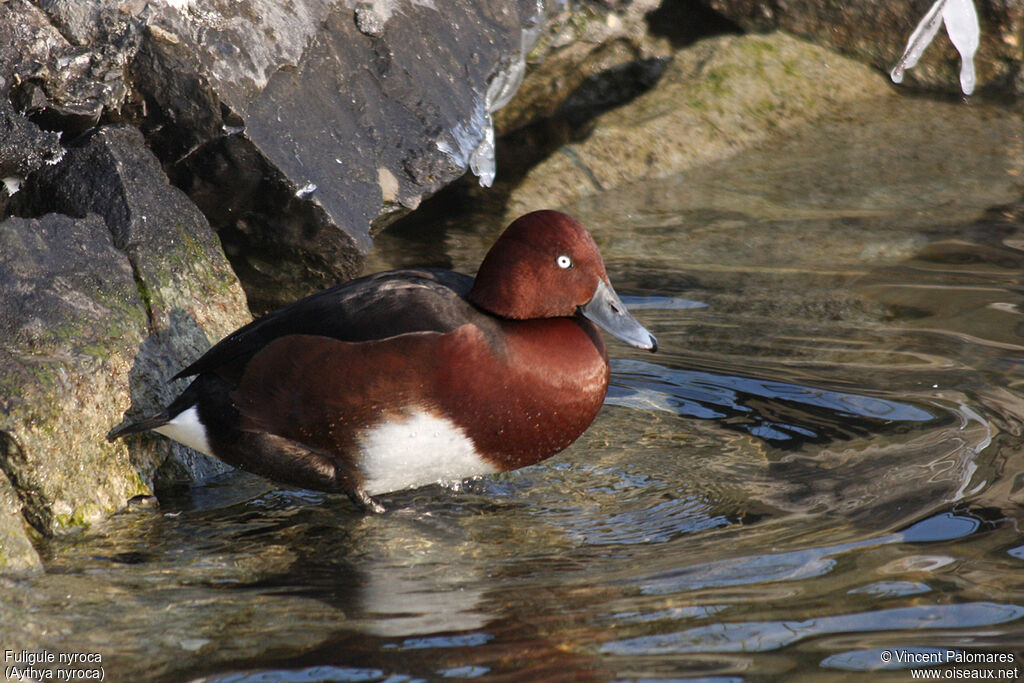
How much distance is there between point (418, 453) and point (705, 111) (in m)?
4.68

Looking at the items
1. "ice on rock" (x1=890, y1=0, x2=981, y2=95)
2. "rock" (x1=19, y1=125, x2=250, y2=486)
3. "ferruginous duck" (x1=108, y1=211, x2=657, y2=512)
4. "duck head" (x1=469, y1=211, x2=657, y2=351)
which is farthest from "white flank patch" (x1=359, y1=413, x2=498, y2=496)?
→ "ice on rock" (x1=890, y1=0, x2=981, y2=95)

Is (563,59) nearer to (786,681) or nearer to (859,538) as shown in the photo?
(859,538)

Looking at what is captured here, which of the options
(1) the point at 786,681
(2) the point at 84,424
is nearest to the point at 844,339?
(1) the point at 786,681

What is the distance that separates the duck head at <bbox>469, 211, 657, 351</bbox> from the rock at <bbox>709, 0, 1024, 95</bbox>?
508cm

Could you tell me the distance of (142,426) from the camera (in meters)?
3.75

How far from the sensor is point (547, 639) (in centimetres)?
295

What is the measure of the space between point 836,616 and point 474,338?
1274 millimetres

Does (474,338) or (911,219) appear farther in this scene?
(911,219)

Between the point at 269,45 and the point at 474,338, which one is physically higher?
the point at 269,45

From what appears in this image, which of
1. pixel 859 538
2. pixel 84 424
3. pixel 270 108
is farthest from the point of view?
pixel 270 108

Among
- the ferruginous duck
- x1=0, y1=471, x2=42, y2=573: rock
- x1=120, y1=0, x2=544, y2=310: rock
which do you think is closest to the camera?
x1=0, y1=471, x2=42, y2=573: rock

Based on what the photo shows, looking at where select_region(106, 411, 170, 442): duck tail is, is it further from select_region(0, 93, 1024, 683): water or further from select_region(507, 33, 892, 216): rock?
select_region(507, 33, 892, 216): rock

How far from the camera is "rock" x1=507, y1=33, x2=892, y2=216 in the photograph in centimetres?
704

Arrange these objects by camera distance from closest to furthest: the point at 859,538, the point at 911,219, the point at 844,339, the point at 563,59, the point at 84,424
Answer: the point at 859,538 < the point at 84,424 < the point at 844,339 < the point at 911,219 < the point at 563,59
